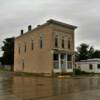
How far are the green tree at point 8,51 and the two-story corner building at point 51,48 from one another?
2528cm

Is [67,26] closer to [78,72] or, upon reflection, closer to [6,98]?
[78,72]

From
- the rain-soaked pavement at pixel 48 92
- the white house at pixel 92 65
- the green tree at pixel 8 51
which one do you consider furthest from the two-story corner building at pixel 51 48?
the green tree at pixel 8 51

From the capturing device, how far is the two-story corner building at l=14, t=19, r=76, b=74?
40.5 meters

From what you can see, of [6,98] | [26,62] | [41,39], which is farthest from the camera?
[26,62]

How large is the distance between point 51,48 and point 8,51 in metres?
35.6

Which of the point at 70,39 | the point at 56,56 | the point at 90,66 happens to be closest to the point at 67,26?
the point at 70,39

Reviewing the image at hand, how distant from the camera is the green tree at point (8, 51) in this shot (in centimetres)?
7281

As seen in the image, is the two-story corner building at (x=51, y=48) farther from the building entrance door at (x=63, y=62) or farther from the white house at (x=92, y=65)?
the white house at (x=92, y=65)

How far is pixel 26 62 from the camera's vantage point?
49.5 metres

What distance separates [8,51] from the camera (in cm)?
7350

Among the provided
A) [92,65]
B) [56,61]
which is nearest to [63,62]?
[56,61]

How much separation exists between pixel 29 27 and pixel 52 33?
35.6 feet

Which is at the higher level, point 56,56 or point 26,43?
point 26,43

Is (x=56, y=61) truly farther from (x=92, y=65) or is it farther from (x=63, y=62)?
(x=92, y=65)
